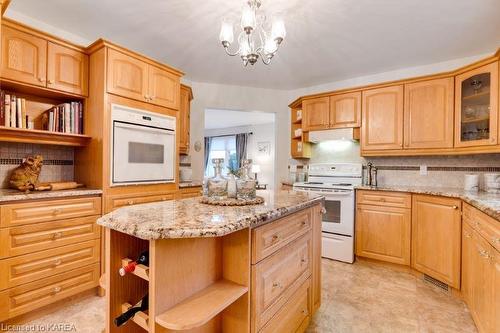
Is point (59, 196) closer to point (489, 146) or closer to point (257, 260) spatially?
point (257, 260)

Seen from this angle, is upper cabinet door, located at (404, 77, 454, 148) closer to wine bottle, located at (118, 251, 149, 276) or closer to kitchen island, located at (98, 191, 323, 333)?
kitchen island, located at (98, 191, 323, 333)

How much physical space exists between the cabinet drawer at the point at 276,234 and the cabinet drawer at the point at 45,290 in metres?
1.76

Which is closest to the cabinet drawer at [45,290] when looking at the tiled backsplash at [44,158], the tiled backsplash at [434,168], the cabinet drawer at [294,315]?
the tiled backsplash at [44,158]

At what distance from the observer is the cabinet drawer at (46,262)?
5.64ft

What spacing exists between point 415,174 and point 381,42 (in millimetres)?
1719

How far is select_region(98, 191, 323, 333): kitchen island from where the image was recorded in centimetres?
90

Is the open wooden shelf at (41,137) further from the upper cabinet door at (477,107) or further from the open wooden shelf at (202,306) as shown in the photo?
the upper cabinet door at (477,107)

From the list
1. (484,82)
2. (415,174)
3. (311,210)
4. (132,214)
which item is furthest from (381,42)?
(132,214)

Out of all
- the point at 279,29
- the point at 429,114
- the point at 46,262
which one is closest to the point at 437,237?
the point at 429,114

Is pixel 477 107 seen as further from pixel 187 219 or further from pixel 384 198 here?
pixel 187 219

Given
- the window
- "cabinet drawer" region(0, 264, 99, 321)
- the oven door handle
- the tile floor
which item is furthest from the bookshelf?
the window

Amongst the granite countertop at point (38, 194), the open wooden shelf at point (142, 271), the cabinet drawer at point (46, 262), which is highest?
the granite countertop at point (38, 194)

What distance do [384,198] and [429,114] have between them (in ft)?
3.62

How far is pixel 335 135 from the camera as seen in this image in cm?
355
